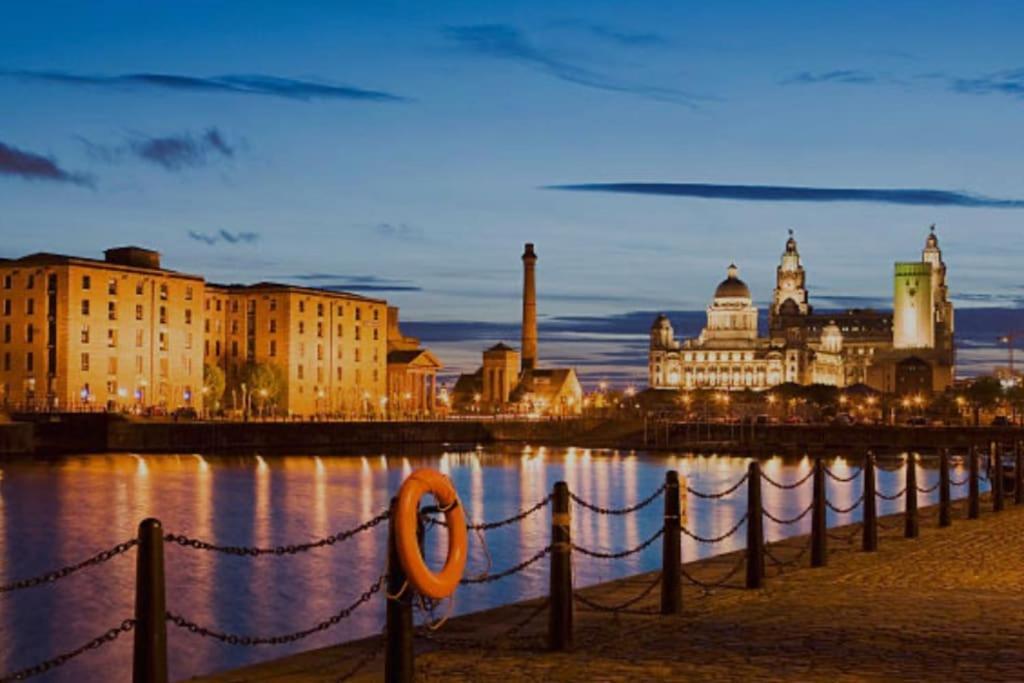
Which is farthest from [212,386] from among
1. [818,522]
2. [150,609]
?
[150,609]

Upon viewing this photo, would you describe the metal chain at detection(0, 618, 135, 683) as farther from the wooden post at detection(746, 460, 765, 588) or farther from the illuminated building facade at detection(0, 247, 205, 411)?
the illuminated building facade at detection(0, 247, 205, 411)

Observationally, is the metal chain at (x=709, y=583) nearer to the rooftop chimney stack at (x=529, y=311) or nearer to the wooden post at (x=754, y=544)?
the wooden post at (x=754, y=544)

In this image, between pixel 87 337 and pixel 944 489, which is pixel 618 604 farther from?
pixel 87 337

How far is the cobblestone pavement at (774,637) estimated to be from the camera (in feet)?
35.4

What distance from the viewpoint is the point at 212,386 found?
425 ft

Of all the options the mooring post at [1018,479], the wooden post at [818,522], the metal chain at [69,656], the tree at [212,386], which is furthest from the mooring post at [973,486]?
the tree at [212,386]

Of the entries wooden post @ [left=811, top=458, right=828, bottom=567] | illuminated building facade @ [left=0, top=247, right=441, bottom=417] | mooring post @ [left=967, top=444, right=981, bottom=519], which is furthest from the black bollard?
illuminated building facade @ [left=0, top=247, right=441, bottom=417]

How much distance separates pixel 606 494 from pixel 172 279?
67128mm

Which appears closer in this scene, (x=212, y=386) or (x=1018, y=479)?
(x=1018, y=479)

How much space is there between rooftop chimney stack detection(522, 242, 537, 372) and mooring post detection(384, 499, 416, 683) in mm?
171736

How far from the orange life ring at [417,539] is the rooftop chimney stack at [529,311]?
171102 mm

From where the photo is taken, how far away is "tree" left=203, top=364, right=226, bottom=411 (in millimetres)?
128375

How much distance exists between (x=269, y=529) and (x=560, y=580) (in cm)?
3932

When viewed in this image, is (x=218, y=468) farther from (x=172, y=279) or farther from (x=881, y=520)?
(x=881, y=520)
